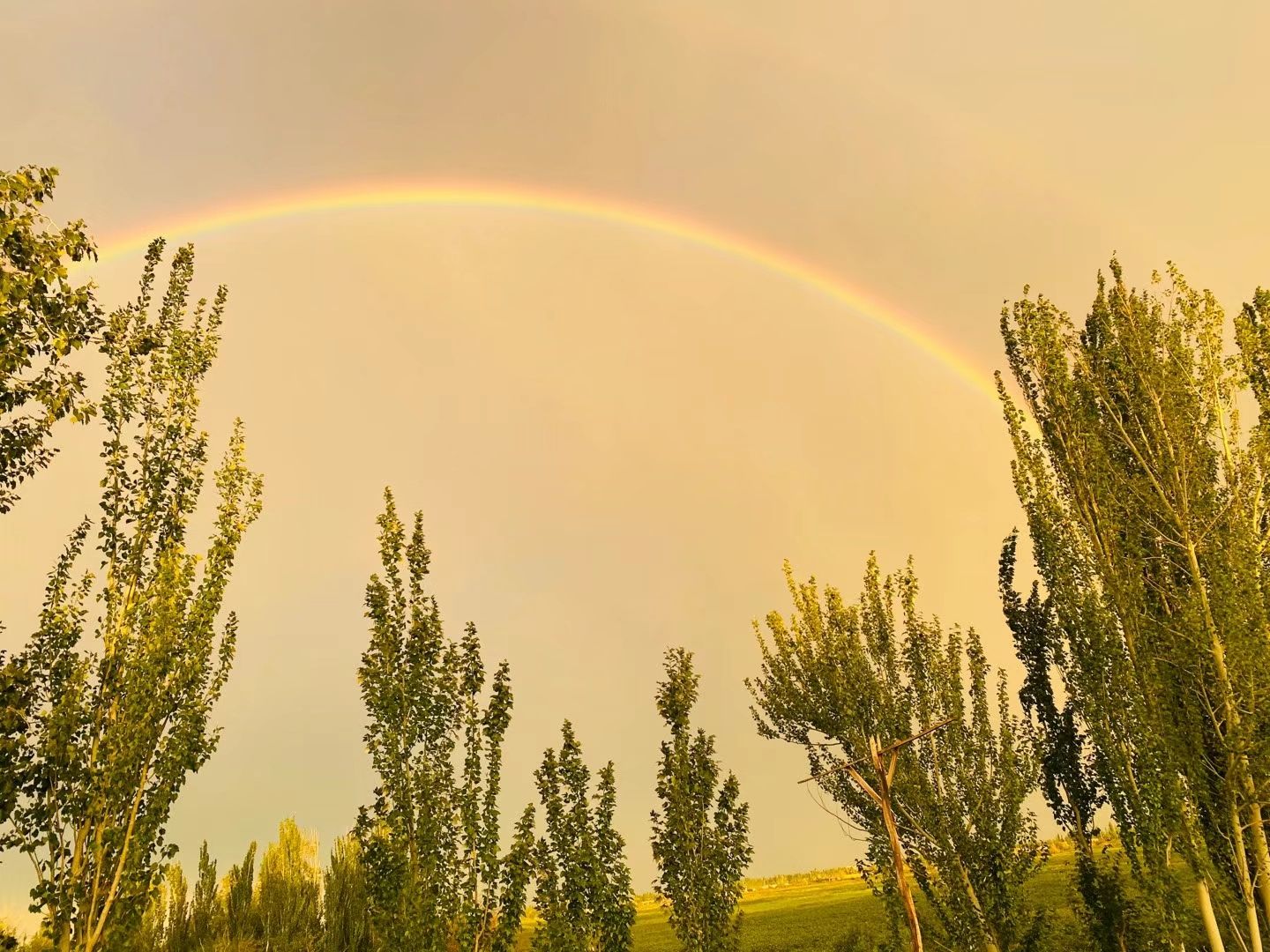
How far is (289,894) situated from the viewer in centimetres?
2812

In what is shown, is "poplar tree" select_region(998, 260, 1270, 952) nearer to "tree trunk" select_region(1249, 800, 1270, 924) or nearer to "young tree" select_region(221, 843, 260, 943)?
"tree trunk" select_region(1249, 800, 1270, 924)

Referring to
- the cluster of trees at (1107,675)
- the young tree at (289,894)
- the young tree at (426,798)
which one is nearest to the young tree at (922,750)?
the cluster of trees at (1107,675)

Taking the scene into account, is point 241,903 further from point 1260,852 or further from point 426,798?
point 1260,852

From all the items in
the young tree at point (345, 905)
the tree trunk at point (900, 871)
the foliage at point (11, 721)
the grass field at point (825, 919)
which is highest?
the foliage at point (11, 721)

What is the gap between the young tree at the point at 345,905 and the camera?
27.5 metres

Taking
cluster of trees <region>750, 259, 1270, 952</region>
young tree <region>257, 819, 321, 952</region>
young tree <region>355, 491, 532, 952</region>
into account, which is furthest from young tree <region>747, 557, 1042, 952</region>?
young tree <region>257, 819, 321, 952</region>

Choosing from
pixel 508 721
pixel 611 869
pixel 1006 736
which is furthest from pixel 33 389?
pixel 1006 736

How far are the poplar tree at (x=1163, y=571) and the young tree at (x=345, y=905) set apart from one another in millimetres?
25448

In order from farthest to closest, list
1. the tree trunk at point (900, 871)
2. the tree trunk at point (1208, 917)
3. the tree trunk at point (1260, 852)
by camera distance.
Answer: the tree trunk at point (1208, 917)
the tree trunk at point (1260, 852)
the tree trunk at point (900, 871)

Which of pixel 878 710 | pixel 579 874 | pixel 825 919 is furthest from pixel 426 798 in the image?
pixel 825 919

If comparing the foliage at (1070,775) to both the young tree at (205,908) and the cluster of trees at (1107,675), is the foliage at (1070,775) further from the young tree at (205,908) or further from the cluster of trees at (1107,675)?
the young tree at (205,908)

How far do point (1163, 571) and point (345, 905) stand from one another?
30012 millimetres

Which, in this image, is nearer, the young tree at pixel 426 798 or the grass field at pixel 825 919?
the young tree at pixel 426 798

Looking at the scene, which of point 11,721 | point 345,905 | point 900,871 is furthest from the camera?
point 345,905
